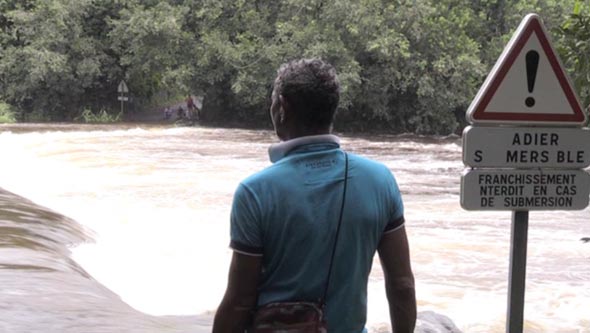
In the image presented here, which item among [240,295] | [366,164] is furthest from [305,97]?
[240,295]

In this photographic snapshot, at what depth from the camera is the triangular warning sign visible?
10.6ft

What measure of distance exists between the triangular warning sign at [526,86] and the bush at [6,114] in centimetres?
3162

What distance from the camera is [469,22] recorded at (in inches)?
1229

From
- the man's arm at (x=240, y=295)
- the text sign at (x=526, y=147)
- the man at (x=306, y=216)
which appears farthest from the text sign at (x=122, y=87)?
the man's arm at (x=240, y=295)

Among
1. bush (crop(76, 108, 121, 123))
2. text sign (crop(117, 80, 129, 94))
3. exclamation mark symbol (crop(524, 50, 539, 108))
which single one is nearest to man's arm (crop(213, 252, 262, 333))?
exclamation mark symbol (crop(524, 50, 539, 108))

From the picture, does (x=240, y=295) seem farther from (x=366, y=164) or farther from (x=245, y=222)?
(x=366, y=164)

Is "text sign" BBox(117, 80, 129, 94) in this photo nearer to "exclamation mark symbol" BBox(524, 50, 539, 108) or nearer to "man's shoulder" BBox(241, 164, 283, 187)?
"exclamation mark symbol" BBox(524, 50, 539, 108)

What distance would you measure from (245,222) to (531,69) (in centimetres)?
168

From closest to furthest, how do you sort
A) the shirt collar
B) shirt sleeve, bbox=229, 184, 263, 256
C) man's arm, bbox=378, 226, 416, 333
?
shirt sleeve, bbox=229, 184, 263, 256 → the shirt collar → man's arm, bbox=378, 226, 416, 333

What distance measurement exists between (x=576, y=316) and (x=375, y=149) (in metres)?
16.3

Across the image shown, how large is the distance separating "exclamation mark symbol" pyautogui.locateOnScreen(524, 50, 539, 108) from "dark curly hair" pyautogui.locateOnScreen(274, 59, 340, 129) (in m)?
1.31

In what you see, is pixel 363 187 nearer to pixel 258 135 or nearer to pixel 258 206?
pixel 258 206

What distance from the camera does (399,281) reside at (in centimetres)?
233

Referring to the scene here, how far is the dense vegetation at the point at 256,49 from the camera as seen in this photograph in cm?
2977
